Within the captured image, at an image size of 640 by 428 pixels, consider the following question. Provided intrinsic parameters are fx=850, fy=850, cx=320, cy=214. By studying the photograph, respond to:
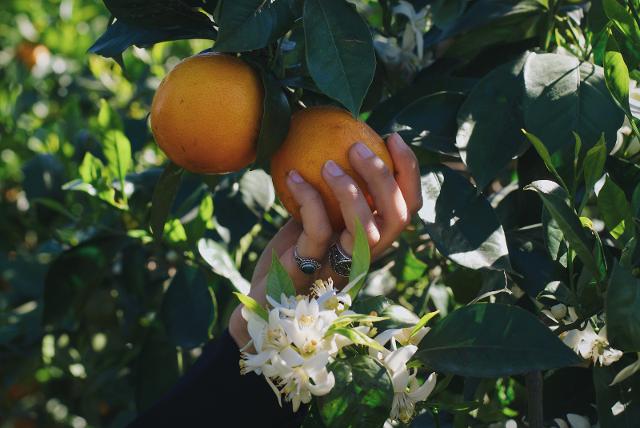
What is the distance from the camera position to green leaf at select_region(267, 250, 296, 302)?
2.45 ft

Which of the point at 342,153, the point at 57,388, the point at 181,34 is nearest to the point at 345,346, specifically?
the point at 342,153

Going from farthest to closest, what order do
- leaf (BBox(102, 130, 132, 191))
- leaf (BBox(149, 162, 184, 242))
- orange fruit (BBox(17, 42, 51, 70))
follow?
orange fruit (BBox(17, 42, 51, 70)) → leaf (BBox(102, 130, 132, 191)) → leaf (BBox(149, 162, 184, 242))

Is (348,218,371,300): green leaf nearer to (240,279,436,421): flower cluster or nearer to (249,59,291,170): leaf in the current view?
(240,279,436,421): flower cluster

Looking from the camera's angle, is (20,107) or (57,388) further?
(20,107)

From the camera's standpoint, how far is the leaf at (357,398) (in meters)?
0.68

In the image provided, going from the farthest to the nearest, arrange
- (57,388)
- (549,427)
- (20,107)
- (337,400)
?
(20,107) < (57,388) < (549,427) < (337,400)

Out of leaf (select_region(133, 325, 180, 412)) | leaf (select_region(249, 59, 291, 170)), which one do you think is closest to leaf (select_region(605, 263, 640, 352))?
leaf (select_region(249, 59, 291, 170))

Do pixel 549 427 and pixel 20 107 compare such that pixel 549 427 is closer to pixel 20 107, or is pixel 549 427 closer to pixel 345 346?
pixel 345 346

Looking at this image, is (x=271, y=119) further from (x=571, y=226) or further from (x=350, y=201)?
(x=571, y=226)

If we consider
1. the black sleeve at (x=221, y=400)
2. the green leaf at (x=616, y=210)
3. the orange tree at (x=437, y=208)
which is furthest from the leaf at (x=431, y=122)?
the black sleeve at (x=221, y=400)

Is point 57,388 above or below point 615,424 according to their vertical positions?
below

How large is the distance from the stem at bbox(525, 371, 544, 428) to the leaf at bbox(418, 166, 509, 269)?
0.50 ft

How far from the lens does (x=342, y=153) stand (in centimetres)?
86

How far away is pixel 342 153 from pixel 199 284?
502 mm
